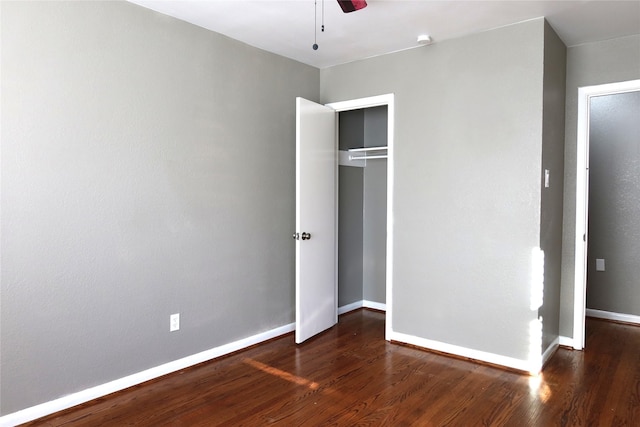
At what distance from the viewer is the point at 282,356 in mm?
3395

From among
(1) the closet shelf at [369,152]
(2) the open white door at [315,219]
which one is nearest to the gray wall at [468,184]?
(2) the open white door at [315,219]

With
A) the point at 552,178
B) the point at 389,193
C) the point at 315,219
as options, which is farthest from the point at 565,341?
the point at 315,219

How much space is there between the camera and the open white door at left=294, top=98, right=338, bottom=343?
363 cm

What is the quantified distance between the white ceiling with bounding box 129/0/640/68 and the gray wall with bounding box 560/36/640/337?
10 centimetres

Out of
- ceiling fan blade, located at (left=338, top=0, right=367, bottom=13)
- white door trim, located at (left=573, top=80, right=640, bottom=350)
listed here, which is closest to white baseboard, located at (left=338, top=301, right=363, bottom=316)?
white door trim, located at (left=573, top=80, right=640, bottom=350)

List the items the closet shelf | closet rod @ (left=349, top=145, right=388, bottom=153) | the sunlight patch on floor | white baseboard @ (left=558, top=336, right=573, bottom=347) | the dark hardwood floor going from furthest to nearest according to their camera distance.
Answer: the closet shelf → closet rod @ (left=349, top=145, right=388, bottom=153) → white baseboard @ (left=558, top=336, right=573, bottom=347) → the sunlight patch on floor → the dark hardwood floor

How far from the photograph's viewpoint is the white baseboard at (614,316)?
430cm

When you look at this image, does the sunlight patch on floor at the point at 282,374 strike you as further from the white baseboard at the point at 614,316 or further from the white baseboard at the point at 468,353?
the white baseboard at the point at 614,316

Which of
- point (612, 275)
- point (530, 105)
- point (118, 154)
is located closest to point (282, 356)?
point (118, 154)

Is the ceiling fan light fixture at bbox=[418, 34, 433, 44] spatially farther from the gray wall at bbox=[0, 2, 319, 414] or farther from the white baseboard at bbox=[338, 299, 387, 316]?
the white baseboard at bbox=[338, 299, 387, 316]

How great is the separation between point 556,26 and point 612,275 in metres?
2.66

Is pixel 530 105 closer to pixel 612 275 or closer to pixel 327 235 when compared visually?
pixel 327 235

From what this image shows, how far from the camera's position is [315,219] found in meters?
3.81

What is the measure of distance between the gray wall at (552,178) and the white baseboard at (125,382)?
2.18 metres
